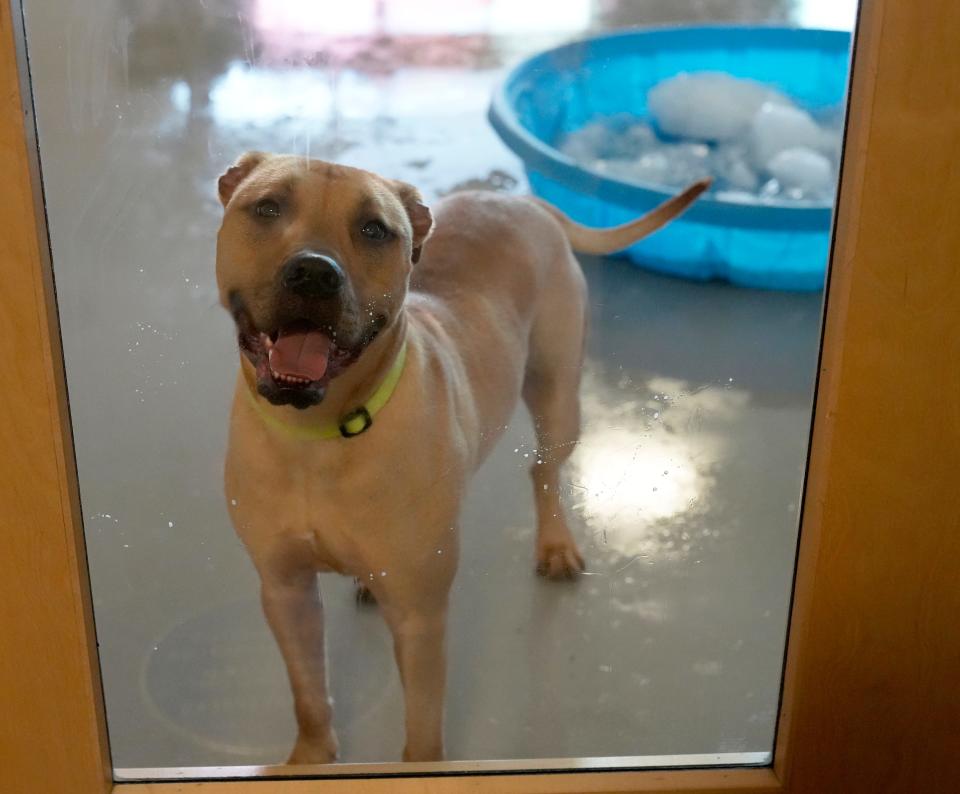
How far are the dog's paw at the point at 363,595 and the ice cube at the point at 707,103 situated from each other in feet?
2.19

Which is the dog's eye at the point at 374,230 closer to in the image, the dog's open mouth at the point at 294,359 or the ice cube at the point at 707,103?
the dog's open mouth at the point at 294,359

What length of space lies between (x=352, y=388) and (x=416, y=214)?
0.20m

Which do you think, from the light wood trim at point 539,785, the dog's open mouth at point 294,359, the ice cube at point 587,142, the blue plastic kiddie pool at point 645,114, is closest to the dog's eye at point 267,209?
the dog's open mouth at point 294,359

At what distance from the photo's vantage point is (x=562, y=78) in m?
1.20

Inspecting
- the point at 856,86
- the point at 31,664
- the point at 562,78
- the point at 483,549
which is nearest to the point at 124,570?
the point at 31,664

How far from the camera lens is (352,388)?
120 cm

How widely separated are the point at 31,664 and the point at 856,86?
1036mm

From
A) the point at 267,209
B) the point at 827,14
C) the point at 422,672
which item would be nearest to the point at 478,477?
the point at 422,672

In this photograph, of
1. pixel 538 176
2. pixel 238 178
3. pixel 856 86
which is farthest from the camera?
pixel 538 176

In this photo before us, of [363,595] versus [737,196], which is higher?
[737,196]

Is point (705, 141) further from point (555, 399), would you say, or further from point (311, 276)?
point (311, 276)

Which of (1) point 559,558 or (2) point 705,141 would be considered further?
(1) point 559,558

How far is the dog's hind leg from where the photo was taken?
131 centimetres

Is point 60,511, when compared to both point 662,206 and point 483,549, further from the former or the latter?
point 662,206
